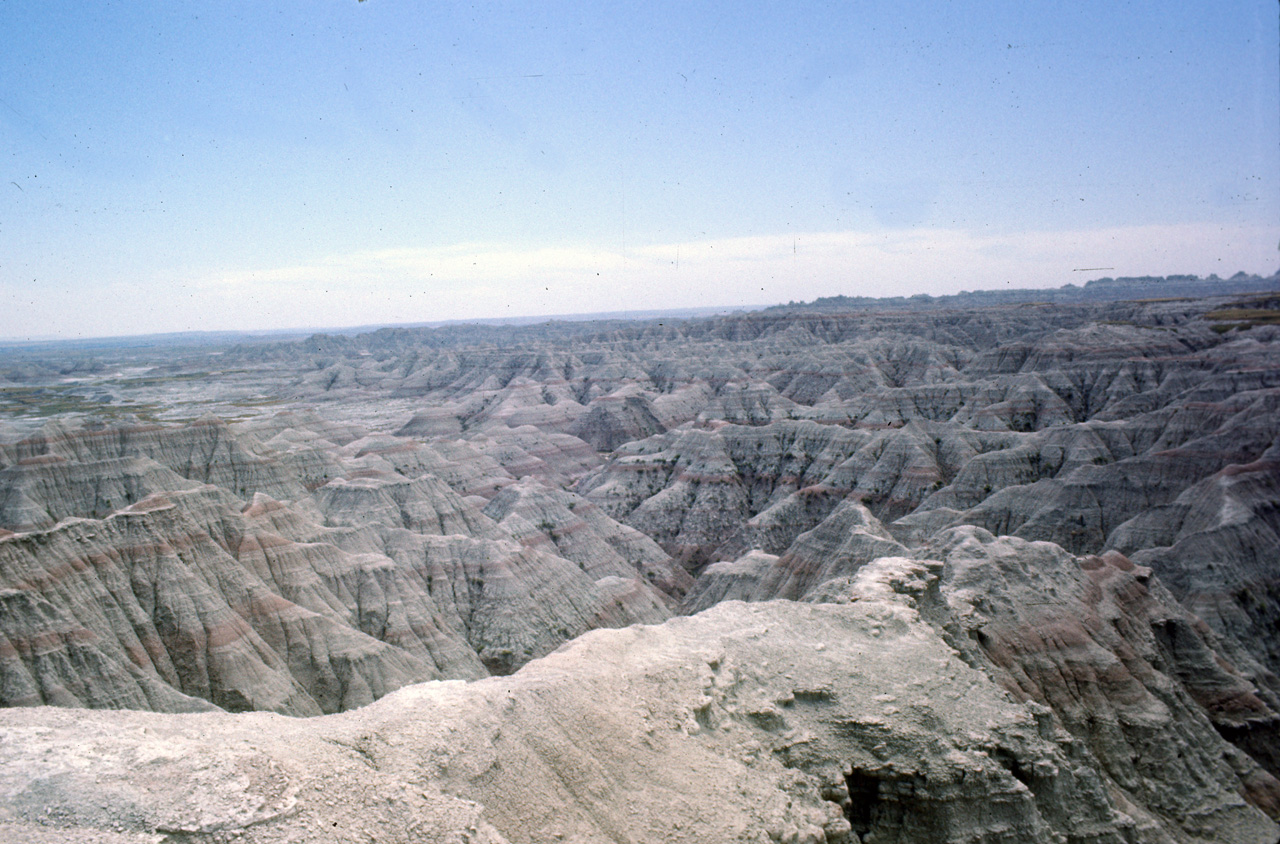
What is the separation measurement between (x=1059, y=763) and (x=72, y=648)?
82.0 ft

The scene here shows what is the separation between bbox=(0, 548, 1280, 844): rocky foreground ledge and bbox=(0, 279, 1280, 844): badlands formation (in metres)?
0.05

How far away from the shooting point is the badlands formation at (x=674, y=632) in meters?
9.20

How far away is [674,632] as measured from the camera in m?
15.0

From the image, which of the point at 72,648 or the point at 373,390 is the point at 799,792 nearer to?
the point at 72,648

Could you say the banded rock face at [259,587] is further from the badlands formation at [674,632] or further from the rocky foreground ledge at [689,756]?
the rocky foreground ledge at [689,756]

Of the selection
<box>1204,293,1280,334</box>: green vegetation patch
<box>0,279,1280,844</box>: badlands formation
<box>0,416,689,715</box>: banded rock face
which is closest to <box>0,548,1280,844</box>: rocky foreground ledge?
<box>0,279,1280,844</box>: badlands formation

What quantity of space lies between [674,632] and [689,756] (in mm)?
4139

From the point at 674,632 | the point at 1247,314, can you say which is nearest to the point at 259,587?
the point at 674,632

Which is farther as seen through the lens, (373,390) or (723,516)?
(373,390)

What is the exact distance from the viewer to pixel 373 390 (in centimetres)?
13975

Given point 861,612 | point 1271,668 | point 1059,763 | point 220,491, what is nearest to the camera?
point 1059,763

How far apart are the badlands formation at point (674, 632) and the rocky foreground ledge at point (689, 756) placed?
54mm

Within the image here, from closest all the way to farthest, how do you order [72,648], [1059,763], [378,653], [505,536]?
[1059,763]
[72,648]
[378,653]
[505,536]

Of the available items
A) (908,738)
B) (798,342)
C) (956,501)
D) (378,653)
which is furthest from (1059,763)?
(798,342)
